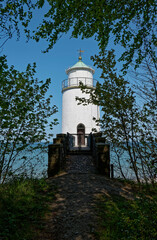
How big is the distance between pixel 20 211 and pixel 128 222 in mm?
2424

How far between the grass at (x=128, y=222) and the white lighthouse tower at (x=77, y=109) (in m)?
15.1

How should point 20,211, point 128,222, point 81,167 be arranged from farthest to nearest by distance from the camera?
point 81,167 < point 20,211 < point 128,222

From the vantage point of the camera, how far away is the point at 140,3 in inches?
189

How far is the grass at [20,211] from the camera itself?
322cm

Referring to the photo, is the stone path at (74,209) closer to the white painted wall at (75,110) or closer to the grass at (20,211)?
the grass at (20,211)

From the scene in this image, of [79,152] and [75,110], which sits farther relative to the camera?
[75,110]

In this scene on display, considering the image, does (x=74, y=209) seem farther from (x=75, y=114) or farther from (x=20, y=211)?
(x=75, y=114)

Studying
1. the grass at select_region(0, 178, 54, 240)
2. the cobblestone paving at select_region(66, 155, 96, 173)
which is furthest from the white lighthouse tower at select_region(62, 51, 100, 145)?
the grass at select_region(0, 178, 54, 240)

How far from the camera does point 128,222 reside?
10.6ft

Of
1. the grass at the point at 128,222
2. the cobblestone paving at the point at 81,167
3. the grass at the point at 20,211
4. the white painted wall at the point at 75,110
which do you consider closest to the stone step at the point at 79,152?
the cobblestone paving at the point at 81,167

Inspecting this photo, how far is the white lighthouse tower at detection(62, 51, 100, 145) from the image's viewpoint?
20.3 meters

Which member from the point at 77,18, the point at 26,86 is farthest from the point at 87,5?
the point at 26,86

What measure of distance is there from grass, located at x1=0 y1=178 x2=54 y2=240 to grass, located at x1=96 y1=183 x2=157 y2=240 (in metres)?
1.36

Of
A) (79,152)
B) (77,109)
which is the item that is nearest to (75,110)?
(77,109)
